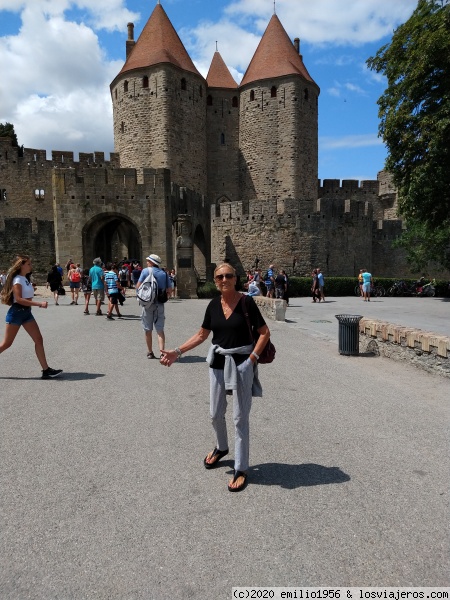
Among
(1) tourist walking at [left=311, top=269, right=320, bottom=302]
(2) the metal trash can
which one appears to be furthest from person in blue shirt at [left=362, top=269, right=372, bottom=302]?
(2) the metal trash can

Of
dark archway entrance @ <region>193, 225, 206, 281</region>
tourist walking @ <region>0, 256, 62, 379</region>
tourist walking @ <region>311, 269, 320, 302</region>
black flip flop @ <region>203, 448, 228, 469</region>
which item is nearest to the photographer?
black flip flop @ <region>203, 448, 228, 469</region>

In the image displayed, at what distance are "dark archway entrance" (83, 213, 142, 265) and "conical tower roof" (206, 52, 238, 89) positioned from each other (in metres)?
14.2

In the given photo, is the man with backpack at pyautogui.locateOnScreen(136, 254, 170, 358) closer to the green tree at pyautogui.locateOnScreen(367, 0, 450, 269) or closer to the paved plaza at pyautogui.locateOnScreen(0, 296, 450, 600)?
the paved plaza at pyautogui.locateOnScreen(0, 296, 450, 600)

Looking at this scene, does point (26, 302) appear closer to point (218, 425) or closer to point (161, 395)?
point (161, 395)

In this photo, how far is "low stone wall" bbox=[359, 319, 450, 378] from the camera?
6258mm

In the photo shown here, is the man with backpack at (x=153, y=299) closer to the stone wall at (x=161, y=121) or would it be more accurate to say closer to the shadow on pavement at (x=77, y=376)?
the shadow on pavement at (x=77, y=376)

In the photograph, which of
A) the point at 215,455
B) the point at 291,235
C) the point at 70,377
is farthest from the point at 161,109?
the point at 215,455

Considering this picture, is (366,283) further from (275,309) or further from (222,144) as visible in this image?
(222,144)

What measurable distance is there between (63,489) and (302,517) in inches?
62.6

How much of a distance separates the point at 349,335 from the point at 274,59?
107 feet

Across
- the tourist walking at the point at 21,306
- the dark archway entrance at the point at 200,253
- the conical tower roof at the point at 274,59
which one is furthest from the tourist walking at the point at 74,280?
the conical tower roof at the point at 274,59

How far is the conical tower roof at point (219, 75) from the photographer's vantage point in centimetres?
3631

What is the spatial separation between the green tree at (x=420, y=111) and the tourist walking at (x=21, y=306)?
14.6m

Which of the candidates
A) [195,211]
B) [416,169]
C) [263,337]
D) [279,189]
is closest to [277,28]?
[279,189]
